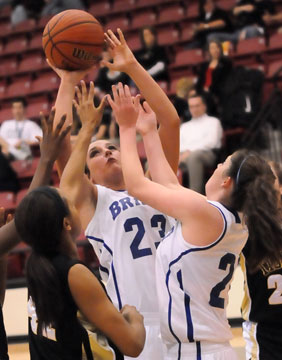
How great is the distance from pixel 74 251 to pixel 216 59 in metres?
5.88

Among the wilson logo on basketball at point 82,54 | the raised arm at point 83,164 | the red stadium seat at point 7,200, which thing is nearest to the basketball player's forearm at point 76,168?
the raised arm at point 83,164

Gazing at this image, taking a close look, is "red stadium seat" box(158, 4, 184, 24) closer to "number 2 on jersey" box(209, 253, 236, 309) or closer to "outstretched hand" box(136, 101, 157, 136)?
"outstretched hand" box(136, 101, 157, 136)

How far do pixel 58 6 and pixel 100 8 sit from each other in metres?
0.69

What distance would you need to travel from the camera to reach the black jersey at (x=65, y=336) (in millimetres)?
2207

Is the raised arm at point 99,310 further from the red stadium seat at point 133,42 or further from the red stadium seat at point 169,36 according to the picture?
the red stadium seat at point 169,36

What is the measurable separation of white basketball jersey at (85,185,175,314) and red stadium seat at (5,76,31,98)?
6.98 metres

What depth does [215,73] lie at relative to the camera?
7.70 meters

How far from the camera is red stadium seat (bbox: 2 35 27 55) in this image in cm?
1095

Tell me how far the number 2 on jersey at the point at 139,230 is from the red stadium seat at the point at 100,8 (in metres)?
8.32

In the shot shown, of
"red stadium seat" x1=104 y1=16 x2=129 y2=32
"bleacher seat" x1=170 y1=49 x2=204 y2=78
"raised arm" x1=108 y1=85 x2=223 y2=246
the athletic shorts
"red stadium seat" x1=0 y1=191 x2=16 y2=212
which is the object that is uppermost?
"red stadium seat" x1=104 y1=16 x2=129 y2=32

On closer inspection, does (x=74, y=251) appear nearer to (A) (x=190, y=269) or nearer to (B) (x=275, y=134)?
(A) (x=190, y=269)

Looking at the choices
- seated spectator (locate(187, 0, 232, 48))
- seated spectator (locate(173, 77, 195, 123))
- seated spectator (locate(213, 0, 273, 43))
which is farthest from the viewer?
seated spectator (locate(187, 0, 232, 48))

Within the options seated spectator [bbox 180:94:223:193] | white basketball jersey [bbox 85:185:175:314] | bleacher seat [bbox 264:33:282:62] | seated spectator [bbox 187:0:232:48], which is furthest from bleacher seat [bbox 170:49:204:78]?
white basketball jersey [bbox 85:185:175:314]

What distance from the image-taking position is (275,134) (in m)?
7.25
